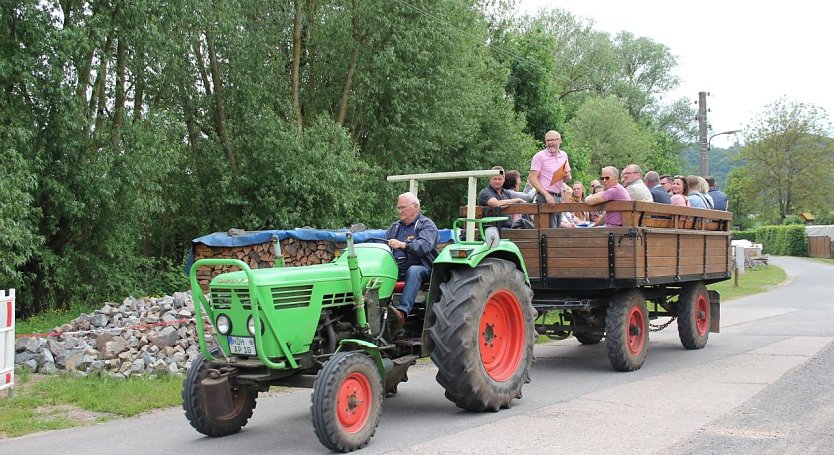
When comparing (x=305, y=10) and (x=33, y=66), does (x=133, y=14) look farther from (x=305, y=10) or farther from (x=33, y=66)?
(x=305, y=10)

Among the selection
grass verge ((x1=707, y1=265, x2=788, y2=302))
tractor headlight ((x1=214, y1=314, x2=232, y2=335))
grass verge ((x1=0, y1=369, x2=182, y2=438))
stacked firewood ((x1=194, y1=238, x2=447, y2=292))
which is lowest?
grass verge ((x1=707, y1=265, x2=788, y2=302))

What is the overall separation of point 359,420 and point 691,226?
632cm

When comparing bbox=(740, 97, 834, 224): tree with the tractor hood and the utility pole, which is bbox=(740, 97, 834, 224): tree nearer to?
the utility pole

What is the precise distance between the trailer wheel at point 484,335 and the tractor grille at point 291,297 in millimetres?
1248

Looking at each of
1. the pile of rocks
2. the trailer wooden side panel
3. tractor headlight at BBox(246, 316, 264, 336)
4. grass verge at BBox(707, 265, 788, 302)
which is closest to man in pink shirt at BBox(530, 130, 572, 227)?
the trailer wooden side panel

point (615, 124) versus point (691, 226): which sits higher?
point (615, 124)

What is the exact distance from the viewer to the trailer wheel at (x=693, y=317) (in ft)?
36.0

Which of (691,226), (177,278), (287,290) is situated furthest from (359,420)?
(177,278)

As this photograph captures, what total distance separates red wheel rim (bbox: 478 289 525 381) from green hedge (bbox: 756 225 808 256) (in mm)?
57261

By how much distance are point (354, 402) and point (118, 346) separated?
458 centimetres

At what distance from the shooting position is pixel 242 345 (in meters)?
5.92

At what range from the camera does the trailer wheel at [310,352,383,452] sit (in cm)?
556

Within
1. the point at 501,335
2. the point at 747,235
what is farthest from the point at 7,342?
the point at 747,235

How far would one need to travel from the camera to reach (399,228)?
7.37 metres
